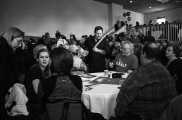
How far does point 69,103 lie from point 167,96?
910 mm

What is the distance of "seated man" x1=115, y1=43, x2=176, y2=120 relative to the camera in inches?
66.2

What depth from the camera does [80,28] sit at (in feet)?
37.0

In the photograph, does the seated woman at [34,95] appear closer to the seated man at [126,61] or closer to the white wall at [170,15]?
the seated man at [126,61]

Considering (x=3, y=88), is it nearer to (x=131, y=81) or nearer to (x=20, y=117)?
(x=20, y=117)

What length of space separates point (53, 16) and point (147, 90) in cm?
889

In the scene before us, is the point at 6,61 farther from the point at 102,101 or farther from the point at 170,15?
the point at 170,15

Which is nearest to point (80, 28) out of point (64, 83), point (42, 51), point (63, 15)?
point (63, 15)

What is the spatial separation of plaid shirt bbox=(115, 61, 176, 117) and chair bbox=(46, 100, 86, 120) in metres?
0.40

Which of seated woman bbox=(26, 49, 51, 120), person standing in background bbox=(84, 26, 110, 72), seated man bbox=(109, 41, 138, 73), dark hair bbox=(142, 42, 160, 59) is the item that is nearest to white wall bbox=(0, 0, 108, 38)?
person standing in background bbox=(84, 26, 110, 72)

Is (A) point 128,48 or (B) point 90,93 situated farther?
(A) point 128,48

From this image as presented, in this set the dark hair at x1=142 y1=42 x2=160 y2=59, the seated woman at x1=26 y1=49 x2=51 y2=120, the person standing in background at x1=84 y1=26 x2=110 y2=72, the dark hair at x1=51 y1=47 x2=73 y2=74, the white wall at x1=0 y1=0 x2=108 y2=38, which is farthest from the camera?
the white wall at x1=0 y1=0 x2=108 y2=38

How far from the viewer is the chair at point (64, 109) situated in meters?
1.65

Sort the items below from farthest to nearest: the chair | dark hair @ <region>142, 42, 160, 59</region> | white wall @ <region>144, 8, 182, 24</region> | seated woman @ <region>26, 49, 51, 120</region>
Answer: white wall @ <region>144, 8, 182, 24</region>
seated woman @ <region>26, 49, 51, 120</region>
dark hair @ <region>142, 42, 160, 59</region>
the chair

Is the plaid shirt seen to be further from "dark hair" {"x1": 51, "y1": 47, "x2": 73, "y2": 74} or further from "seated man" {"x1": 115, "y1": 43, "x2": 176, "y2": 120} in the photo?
"dark hair" {"x1": 51, "y1": 47, "x2": 73, "y2": 74}
